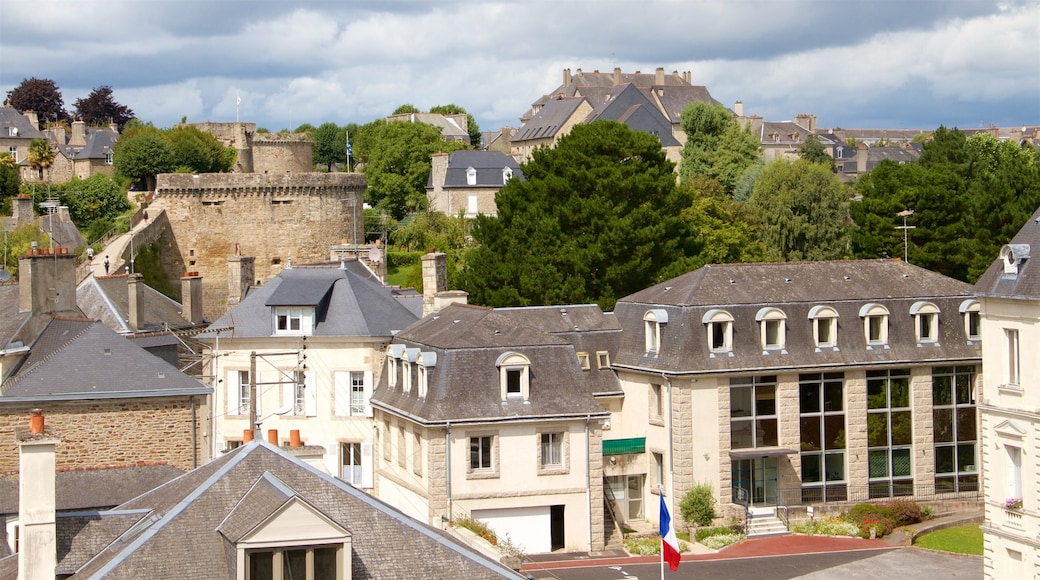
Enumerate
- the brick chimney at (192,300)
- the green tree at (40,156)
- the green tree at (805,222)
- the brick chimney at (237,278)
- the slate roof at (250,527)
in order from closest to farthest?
the slate roof at (250,527) < the brick chimney at (237,278) < the brick chimney at (192,300) < the green tree at (805,222) < the green tree at (40,156)

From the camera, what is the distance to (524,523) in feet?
106

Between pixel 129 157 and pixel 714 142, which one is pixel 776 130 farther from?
pixel 129 157

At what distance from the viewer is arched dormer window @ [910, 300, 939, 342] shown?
36812 millimetres

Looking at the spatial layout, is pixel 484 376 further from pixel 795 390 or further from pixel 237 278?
pixel 237 278

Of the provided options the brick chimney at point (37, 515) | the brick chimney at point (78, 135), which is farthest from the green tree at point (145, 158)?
the brick chimney at point (37, 515)

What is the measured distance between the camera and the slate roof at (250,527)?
53.9 feet

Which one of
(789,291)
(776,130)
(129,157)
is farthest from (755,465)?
(776,130)

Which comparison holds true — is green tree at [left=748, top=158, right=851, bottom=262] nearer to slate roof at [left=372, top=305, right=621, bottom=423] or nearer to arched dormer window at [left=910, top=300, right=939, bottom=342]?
arched dormer window at [left=910, top=300, right=939, bottom=342]

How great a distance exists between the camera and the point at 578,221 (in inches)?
1970

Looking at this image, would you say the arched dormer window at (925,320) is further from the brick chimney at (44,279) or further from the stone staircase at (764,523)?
the brick chimney at (44,279)

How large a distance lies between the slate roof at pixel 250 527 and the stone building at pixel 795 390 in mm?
17481

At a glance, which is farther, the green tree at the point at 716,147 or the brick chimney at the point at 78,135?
the brick chimney at the point at 78,135

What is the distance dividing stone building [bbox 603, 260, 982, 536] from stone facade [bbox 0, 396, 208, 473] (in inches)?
390

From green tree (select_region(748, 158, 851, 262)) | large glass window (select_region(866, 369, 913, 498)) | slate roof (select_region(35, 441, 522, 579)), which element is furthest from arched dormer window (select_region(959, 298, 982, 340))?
green tree (select_region(748, 158, 851, 262))
